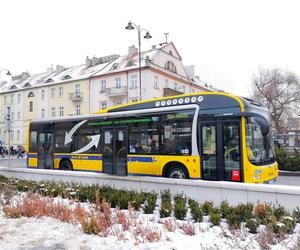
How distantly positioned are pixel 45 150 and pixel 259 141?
10.8 m

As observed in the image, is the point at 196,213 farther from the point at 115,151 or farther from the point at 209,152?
the point at 115,151

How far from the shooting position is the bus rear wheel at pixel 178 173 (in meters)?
10.9

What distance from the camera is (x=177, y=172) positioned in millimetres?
11094

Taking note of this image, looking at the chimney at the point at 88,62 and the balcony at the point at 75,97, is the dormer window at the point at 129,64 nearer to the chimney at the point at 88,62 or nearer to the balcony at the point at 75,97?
the balcony at the point at 75,97

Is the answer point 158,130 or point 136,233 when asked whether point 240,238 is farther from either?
point 158,130

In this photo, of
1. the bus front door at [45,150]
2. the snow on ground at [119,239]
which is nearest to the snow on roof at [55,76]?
the bus front door at [45,150]

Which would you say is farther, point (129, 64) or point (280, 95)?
point (280, 95)

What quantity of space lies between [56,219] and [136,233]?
2063mm

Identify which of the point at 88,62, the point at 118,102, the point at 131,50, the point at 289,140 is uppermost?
the point at 131,50

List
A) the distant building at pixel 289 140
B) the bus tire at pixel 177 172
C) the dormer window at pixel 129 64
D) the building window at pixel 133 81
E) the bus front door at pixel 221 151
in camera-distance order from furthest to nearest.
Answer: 1. the dormer window at pixel 129 64
2. the building window at pixel 133 81
3. the distant building at pixel 289 140
4. the bus tire at pixel 177 172
5. the bus front door at pixel 221 151

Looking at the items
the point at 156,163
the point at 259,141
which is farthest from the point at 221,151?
the point at 156,163

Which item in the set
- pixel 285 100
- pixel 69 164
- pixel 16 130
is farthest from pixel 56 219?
pixel 16 130

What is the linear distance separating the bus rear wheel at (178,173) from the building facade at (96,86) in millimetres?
28739

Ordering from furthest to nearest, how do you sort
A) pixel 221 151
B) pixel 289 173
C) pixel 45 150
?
1. pixel 289 173
2. pixel 45 150
3. pixel 221 151
